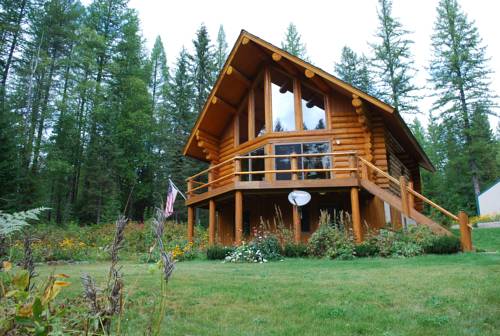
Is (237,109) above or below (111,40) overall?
below

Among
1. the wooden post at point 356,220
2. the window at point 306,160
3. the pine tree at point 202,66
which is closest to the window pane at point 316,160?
the window at point 306,160

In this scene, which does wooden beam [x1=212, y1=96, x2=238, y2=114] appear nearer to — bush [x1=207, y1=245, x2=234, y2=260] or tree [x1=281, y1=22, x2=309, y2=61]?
bush [x1=207, y1=245, x2=234, y2=260]

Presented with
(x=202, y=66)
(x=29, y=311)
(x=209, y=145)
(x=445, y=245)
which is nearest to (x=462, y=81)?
(x=202, y=66)

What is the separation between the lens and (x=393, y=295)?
5250mm

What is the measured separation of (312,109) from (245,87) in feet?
10.8

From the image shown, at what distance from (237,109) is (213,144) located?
2.01m

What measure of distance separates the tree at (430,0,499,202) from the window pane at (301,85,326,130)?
20.4 m

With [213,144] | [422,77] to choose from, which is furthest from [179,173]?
[422,77]

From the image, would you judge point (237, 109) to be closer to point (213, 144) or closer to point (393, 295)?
point (213, 144)

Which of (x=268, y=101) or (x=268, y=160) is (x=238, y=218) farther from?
(x=268, y=101)

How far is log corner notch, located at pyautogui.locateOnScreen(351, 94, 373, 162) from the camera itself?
13336 millimetres

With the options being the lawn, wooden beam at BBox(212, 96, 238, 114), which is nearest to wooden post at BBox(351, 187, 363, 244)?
the lawn

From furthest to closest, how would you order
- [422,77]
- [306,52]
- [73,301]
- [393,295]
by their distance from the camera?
1. [306,52]
2. [422,77]
3. [393,295]
4. [73,301]

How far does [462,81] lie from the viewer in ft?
104
